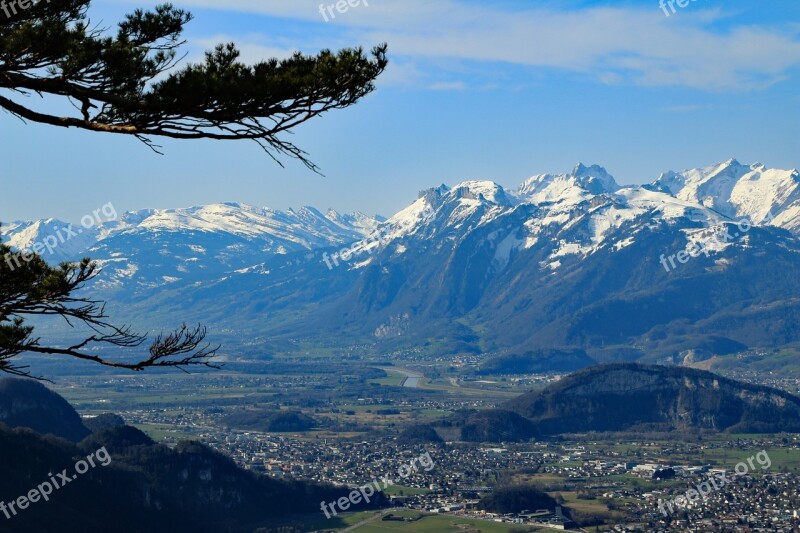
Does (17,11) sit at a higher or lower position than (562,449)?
higher

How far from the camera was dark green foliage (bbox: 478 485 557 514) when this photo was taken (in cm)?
8883

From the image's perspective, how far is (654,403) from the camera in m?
169

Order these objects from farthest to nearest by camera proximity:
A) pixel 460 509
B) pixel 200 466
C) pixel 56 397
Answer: pixel 56 397 → pixel 460 509 → pixel 200 466

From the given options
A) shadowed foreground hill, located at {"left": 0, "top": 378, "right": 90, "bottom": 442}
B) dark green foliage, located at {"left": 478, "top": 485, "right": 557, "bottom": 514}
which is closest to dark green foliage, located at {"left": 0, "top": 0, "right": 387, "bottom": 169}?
dark green foliage, located at {"left": 478, "top": 485, "right": 557, "bottom": 514}

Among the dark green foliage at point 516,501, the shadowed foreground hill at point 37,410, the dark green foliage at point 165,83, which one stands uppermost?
the dark green foliage at point 165,83

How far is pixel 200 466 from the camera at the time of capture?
8425cm

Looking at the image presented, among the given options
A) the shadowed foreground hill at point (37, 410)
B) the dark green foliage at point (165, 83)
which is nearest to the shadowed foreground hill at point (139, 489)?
the shadowed foreground hill at point (37, 410)

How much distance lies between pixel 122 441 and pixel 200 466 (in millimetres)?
8104

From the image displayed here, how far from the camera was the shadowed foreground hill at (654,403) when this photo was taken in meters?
158

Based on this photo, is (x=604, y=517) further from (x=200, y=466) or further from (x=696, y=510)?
(x=200, y=466)

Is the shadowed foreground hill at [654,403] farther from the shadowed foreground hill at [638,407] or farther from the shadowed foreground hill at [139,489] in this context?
the shadowed foreground hill at [139,489]

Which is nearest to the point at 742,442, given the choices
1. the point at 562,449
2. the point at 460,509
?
the point at 562,449

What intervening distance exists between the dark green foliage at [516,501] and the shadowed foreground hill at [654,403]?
65.5m

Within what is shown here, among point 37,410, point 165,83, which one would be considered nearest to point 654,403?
point 37,410
